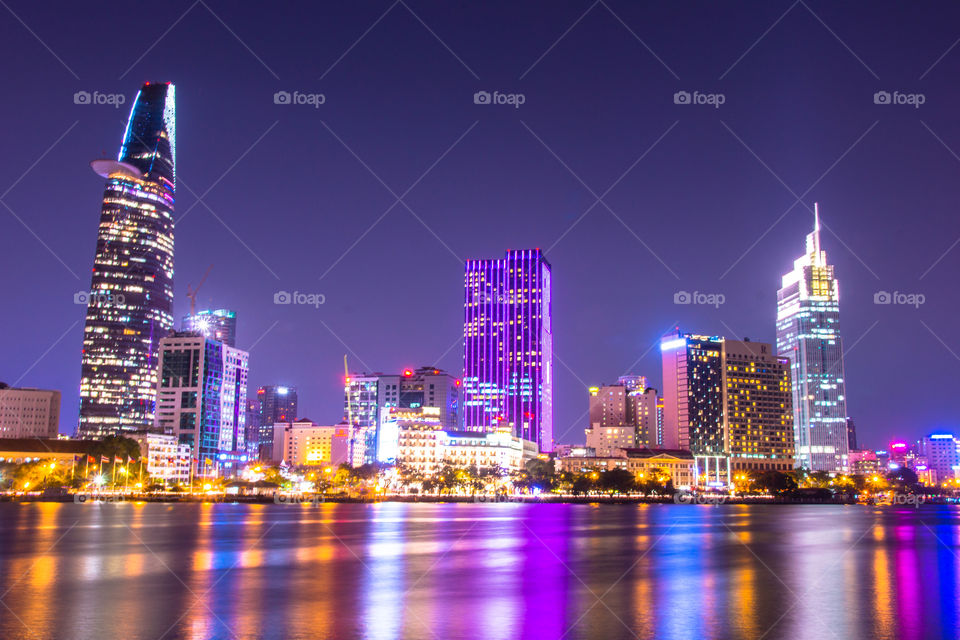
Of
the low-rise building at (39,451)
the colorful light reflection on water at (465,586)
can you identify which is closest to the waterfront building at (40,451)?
the low-rise building at (39,451)

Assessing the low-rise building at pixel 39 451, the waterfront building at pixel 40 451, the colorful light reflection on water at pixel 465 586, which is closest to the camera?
the colorful light reflection on water at pixel 465 586

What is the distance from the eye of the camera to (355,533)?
68.1 metres

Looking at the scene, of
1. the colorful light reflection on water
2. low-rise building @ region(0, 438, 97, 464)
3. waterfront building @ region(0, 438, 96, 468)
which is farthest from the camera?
low-rise building @ region(0, 438, 97, 464)

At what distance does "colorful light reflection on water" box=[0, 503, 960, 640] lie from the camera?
26547mm

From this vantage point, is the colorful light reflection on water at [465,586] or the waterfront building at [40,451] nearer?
the colorful light reflection on water at [465,586]

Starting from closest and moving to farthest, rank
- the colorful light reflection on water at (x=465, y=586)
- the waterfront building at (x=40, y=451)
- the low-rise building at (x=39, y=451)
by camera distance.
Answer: the colorful light reflection on water at (x=465, y=586) → the waterfront building at (x=40, y=451) → the low-rise building at (x=39, y=451)

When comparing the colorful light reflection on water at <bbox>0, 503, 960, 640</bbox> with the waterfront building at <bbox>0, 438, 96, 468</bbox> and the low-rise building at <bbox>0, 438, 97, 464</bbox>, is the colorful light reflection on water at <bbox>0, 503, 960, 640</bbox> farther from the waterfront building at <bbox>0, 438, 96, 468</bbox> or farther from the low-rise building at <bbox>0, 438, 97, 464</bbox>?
the low-rise building at <bbox>0, 438, 97, 464</bbox>

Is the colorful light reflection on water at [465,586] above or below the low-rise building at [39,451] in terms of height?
below

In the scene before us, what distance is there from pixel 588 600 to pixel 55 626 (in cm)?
1784

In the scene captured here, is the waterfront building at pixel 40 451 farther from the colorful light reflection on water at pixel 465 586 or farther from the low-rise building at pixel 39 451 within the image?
the colorful light reflection on water at pixel 465 586

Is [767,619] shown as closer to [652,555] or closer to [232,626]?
[232,626]

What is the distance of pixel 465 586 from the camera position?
119ft

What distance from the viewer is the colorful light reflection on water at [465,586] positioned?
1045 inches

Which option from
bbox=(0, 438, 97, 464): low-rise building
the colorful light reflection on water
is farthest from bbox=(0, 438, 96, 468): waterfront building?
the colorful light reflection on water
